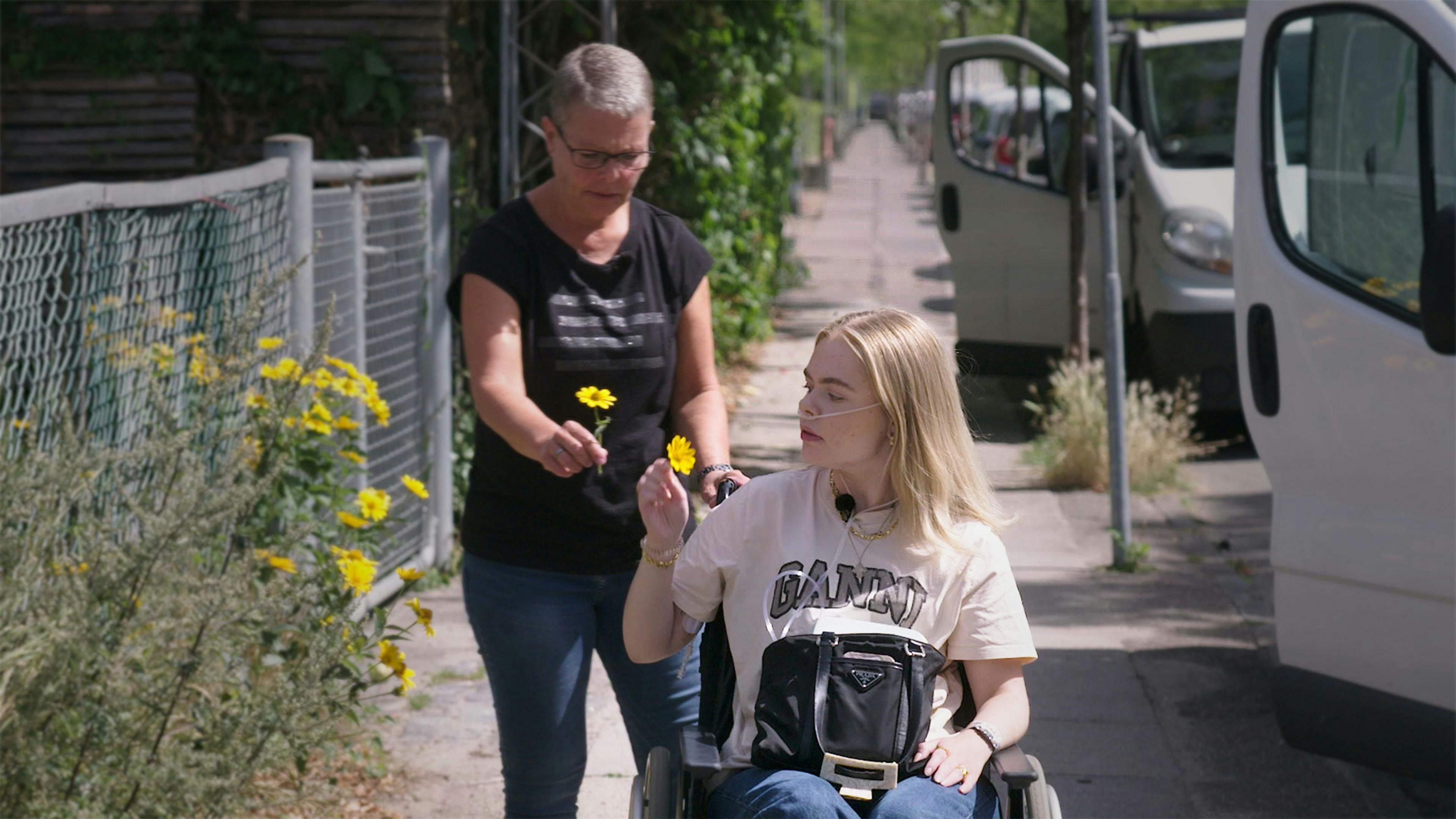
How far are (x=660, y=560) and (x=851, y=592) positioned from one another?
32 cm

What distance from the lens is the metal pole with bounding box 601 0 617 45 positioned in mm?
7336

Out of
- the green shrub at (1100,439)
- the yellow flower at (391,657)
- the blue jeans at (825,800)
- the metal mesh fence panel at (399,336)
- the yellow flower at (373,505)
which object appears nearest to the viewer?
the blue jeans at (825,800)

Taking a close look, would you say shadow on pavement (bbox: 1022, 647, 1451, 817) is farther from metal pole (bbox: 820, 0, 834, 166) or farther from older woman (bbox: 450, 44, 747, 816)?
metal pole (bbox: 820, 0, 834, 166)

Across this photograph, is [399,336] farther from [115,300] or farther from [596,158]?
[596,158]

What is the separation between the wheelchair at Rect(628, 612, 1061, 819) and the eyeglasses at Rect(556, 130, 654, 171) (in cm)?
85

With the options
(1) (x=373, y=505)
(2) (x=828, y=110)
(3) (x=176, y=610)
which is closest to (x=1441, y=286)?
(1) (x=373, y=505)

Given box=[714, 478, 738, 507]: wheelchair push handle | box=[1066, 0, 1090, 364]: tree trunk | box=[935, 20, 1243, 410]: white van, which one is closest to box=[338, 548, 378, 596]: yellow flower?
box=[714, 478, 738, 507]: wheelchair push handle

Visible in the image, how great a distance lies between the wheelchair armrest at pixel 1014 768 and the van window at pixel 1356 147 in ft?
6.86

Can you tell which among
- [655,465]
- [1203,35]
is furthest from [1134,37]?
[655,465]

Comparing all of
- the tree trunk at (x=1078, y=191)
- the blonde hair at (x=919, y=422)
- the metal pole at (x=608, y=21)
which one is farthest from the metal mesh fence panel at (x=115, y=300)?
the tree trunk at (x=1078, y=191)

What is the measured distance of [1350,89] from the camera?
4.72 metres

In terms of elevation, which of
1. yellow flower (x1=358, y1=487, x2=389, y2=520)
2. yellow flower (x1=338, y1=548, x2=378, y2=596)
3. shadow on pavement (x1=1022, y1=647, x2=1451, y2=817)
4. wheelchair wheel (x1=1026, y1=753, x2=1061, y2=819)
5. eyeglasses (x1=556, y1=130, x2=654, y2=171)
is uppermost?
eyeglasses (x1=556, y1=130, x2=654, y2=171)

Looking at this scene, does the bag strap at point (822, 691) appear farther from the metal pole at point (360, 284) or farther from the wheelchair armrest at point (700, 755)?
the metal pole at point (360, 284)

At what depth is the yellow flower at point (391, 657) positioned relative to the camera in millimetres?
3838
